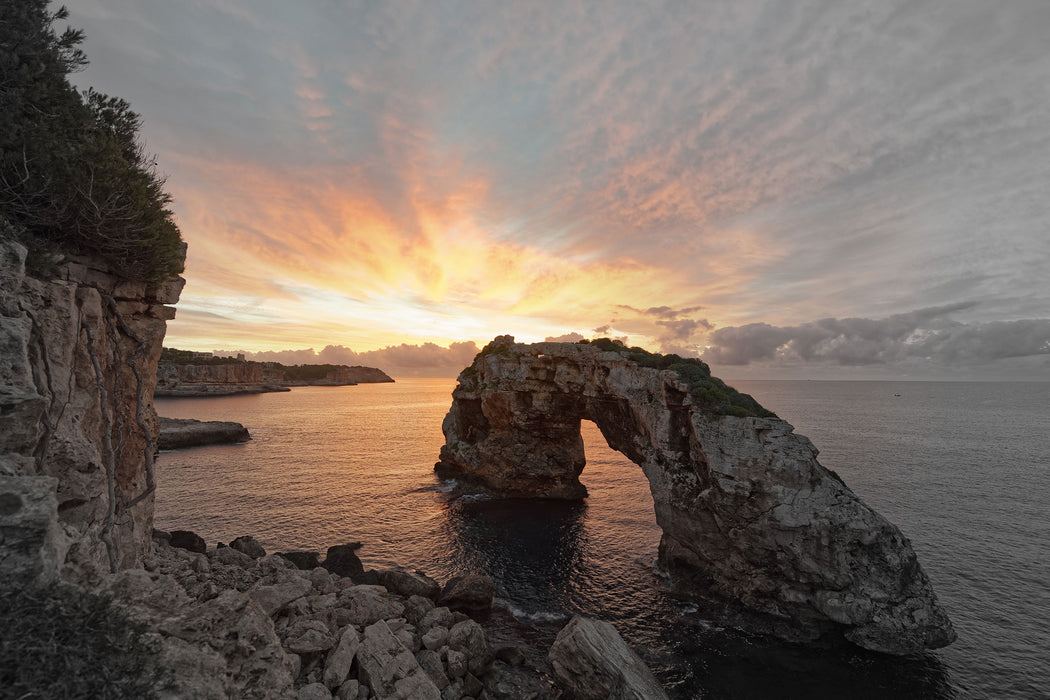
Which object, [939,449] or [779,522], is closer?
[779,522]

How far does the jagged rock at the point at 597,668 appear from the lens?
1580 centimetres

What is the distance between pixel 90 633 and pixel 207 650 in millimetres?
2304

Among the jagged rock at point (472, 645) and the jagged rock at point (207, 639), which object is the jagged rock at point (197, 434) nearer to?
the jagged rock at point (472, 645)

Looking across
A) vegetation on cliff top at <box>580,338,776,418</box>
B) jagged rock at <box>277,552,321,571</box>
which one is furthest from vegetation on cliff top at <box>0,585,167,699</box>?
vegetation on cliff top at <box>580,338,776,418</box>

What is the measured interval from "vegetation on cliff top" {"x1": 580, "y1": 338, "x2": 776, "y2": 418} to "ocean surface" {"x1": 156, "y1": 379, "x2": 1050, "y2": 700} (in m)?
Answer: 11.8

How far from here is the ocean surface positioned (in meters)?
19.5

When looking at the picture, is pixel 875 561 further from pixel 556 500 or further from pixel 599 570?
pixel 556 500

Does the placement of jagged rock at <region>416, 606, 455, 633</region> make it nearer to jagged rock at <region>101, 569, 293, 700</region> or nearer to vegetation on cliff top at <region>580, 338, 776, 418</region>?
jagged rock at <region>101, 569, 293, 700</region>

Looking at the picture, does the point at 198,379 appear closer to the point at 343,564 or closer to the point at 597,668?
the point at 343,564

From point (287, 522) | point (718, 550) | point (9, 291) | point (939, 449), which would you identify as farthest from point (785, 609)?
point (939, 449)

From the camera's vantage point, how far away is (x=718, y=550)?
1029 inches

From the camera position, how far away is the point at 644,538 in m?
34.5

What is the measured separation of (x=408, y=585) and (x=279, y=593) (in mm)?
7548

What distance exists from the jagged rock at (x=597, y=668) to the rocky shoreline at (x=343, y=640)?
1.6 inches
